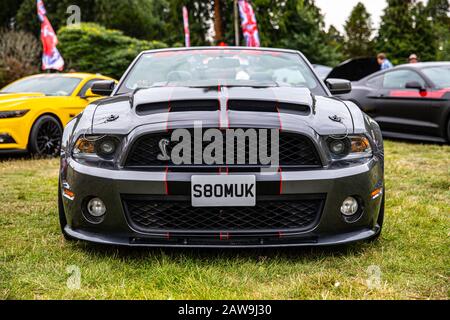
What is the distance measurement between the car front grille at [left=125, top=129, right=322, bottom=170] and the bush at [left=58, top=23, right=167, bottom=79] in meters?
16.6

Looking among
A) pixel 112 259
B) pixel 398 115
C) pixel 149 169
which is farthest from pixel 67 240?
pixel 398 115

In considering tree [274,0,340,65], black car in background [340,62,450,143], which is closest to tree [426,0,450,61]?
tree [274,0,340,65]

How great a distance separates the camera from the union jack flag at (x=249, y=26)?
16891mm

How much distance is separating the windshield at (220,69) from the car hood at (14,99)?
3207 mm

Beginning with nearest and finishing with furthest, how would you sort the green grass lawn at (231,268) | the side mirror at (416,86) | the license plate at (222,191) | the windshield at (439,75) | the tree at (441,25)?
the green grass lawn at (231,268) < the license plate at (222,191) < the windshield at (439,75) < the side mirror at (416,86) < the tree at (441,25)

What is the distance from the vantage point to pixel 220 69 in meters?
4.06

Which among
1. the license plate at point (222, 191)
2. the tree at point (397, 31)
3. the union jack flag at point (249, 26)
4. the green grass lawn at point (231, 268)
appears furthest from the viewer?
the tree at point (397, 31)

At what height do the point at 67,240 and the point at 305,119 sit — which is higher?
the point at 305,119

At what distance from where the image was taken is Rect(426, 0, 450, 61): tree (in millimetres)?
36556

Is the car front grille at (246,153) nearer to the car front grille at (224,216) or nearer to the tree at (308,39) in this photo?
the car front grille at (224,216)

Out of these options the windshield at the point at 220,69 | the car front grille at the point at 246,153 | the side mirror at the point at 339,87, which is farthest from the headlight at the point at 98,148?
the side mirror at the point at 339,87

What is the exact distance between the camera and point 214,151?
9.13ft
